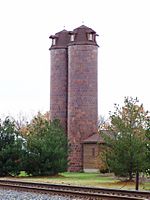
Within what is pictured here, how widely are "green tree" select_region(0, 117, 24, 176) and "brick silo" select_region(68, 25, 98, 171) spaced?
46.7 feet

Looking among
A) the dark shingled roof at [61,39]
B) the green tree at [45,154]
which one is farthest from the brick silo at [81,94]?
the green tree at [45,154]

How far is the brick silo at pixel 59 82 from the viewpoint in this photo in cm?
5734

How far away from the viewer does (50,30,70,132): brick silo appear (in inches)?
2258

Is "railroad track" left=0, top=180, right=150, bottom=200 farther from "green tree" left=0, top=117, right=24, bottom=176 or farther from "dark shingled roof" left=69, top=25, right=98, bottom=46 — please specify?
"dark shingled roof" left=69, top=25, right=98, bottom=46

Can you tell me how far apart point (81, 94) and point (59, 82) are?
379cm

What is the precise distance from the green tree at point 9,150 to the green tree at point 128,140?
25.7 feet

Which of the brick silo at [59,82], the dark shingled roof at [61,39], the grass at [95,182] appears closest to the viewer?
the grass at [95,182]

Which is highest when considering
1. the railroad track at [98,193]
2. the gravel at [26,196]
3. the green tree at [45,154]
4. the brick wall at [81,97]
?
the brick wall at [81,97]

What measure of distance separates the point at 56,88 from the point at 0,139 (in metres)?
17.8

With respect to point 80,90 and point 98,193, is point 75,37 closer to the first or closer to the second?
point 80,90

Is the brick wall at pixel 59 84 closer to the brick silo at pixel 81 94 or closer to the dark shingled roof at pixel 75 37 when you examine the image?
the dark shingled roof at pixel 75 37

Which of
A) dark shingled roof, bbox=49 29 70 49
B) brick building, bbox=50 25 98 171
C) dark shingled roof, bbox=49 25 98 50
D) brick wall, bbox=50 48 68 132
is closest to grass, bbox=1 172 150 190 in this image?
brick building, bbox=50 25 98 171

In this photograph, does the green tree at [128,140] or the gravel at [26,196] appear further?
the green tree at [128,140]

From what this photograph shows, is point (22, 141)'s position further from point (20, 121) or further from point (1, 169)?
point (20, 121)
